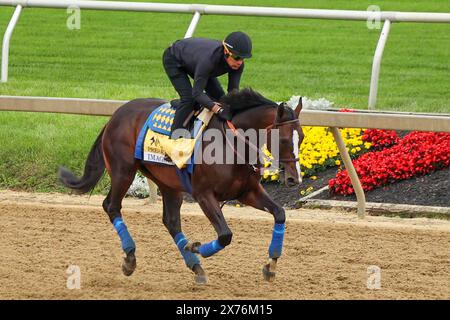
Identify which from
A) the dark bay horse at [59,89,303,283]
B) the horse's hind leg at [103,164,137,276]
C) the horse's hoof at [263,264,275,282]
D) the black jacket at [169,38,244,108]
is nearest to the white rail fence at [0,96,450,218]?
the dark bay horse at [59,89,303,283]

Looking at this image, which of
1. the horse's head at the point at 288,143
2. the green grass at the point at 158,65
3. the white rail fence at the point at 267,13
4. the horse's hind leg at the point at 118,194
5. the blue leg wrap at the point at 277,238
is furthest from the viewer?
the green grass at the point at 158,65

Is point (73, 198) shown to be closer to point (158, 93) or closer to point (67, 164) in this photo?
point (67, 164)

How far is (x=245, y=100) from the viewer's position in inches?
280

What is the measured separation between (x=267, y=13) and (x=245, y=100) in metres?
4.84

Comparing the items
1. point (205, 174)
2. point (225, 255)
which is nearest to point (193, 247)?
point (205, 174)

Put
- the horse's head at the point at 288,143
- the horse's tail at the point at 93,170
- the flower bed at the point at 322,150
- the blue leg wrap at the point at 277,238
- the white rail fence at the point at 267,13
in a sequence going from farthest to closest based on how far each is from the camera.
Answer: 1. the white rail fence at the point at 267,13
2. the flower bed at the point at 322,150
3. the horse's tail at the point at 93,170
4. the blue leg wrap at the point at 277,238
5. the horse's head at the point at 288,143

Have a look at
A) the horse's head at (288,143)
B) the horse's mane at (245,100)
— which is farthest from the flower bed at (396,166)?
the horse's head at (288,143)

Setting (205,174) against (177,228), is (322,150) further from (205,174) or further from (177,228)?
(205,174)

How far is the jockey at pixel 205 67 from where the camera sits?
7.00m

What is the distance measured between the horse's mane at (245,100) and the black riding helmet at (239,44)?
0.27 metres

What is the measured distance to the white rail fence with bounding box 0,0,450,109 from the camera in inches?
443

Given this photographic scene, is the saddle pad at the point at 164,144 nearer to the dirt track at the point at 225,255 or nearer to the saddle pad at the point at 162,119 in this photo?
the saddle pad at the point at 162,119

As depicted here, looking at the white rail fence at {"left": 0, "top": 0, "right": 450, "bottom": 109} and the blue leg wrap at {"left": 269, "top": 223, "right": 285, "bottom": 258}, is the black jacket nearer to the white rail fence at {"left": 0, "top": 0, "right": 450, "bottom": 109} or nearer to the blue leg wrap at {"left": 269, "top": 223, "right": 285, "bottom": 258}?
the blue leg wrap at {"left": 269, "top": 223, "right": 285, "bottom": 258}
